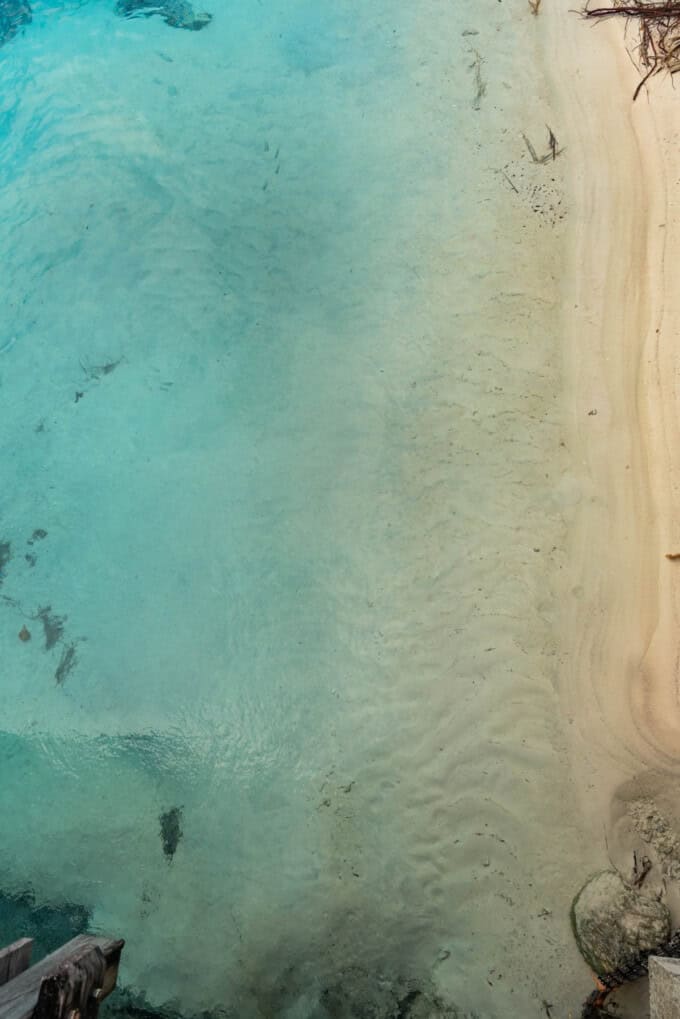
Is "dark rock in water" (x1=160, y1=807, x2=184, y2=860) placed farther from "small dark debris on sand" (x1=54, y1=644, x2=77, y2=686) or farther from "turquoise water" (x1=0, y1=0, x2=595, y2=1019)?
"small dark debris on sand" (x1=54, y1=644, x2=77, y2=686)

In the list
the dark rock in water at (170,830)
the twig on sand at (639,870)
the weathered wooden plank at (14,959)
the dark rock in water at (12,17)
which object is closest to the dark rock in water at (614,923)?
the twig on sand at (639,870)

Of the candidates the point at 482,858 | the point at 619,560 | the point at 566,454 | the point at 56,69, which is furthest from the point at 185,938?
the point at 56,69

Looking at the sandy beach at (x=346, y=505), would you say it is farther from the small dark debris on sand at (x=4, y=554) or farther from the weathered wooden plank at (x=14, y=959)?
the weathered wooden plank at (x=14, y=959)

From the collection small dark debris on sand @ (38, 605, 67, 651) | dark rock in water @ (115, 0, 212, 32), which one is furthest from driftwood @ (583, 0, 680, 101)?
small dark debris on sand @ (38, 605, 67, 651)

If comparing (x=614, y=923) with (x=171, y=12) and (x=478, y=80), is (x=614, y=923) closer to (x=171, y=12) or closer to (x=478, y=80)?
(x=478, y=80)

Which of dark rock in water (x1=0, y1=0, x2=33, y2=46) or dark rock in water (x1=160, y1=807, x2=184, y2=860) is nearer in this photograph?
dark rock in water (x1=160, y1=807, x2=184, y2=860)
